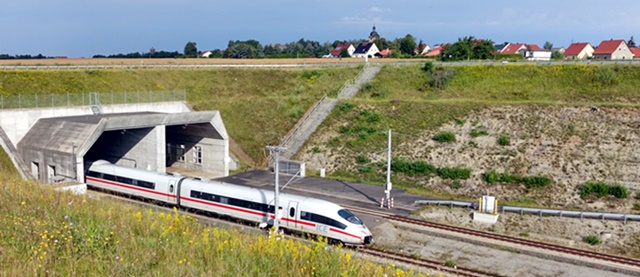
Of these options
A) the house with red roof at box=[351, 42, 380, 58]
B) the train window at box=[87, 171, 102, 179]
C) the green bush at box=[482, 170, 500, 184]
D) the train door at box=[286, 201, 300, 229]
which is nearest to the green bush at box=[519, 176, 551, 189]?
the green bush at box=[482, 170, 500, 184]

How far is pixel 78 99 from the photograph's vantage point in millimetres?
43375

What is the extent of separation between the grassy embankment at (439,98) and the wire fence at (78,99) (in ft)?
52.9

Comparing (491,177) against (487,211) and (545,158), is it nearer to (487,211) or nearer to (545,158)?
(545,158)

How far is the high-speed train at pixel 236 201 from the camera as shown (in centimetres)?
2603

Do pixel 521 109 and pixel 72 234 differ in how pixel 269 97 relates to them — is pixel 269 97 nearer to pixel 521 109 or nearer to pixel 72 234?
pixel 521 109

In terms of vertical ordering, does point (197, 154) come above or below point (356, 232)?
above

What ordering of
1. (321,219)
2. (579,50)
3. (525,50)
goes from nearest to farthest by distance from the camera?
(321,219) < (579,50) < (525,50)

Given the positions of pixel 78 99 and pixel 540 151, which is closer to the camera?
pixel 540 151

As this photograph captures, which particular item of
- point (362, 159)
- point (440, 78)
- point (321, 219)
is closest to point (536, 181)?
point (362, 159)

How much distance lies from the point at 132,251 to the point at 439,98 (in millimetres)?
53682

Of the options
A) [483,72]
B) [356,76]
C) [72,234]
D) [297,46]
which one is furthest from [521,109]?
[297,46]

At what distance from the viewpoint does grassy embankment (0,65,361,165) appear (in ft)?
164

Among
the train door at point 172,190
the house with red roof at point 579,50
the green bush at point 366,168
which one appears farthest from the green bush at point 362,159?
A: the house with red roof at point 579,50

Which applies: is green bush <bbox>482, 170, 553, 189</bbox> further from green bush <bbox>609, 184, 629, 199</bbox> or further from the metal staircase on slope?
the metal staircase on slope
